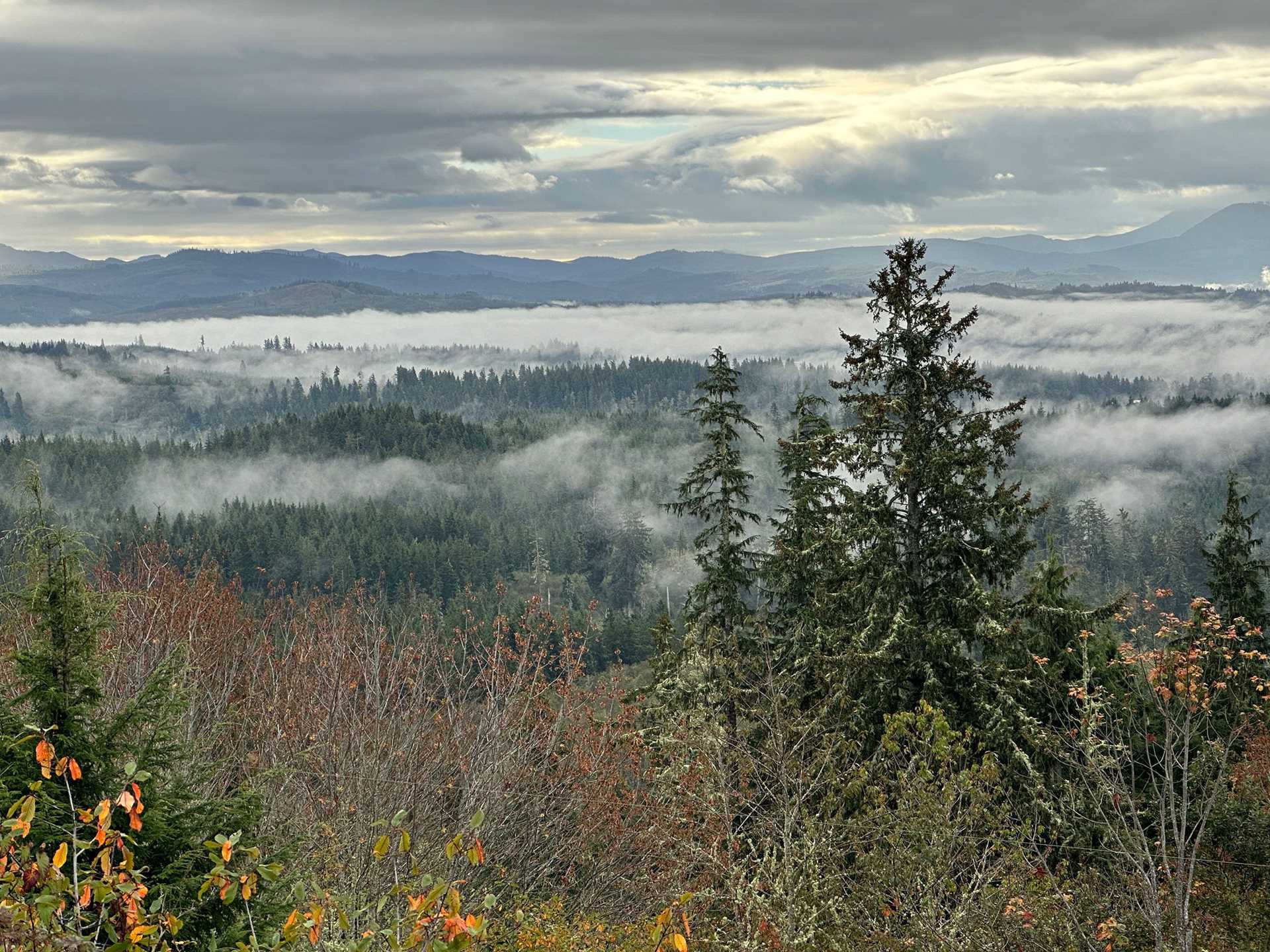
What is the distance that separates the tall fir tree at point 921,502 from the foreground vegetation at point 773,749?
0.23ft

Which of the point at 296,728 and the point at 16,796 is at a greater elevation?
the point at 16,796

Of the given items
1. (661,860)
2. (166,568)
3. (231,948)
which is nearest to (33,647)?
(231,948)

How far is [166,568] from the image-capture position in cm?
3019

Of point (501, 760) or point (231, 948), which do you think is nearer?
point (231, 948)

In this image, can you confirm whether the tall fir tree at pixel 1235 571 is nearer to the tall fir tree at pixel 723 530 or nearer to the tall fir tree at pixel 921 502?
the tall fir tree at pixel 723 530

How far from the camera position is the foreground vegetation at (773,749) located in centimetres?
1077

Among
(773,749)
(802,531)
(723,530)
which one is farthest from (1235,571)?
(773,749)

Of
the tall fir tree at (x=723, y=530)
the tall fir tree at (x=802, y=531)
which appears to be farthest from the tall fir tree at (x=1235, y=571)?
the tall fir tree at (x=723, y=530)

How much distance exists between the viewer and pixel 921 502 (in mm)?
23375

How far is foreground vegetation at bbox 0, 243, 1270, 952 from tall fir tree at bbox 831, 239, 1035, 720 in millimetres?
69

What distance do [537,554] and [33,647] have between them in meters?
175

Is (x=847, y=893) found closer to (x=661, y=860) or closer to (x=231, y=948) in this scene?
(x=661, y=860)

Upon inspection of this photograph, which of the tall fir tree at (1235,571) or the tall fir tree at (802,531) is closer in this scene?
the tall fir tree at (802,531)

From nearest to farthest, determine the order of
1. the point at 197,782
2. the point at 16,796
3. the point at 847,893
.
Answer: the point at 16,796 < the point at 197,782 < the point at 847,893
